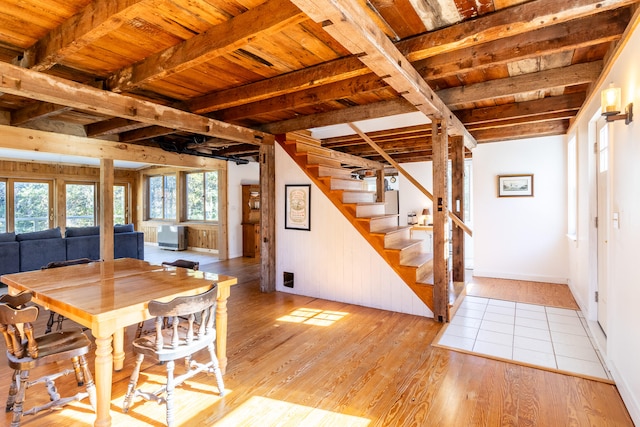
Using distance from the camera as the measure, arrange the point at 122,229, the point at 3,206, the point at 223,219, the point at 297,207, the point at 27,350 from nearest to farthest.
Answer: the point at 27,350
the point at 297,207
the point at 122,229
the point at 223,219
the point at 3,206

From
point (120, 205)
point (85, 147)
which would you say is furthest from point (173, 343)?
point (120, 205)

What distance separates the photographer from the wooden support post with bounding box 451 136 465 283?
4.81m

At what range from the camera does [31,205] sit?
8.64 metres

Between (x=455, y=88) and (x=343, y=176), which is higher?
(x=455, y=88)

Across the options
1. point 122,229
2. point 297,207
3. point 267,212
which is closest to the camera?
point 297,207

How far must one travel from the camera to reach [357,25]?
171 cm

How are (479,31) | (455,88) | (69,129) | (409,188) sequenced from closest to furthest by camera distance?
(479,31), (455,88), (69,129), (409,188)

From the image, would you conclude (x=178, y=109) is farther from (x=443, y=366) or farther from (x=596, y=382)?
(x=596, y=382)

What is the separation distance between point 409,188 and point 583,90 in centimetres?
421

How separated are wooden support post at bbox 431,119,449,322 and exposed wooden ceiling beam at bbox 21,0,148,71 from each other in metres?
2.96

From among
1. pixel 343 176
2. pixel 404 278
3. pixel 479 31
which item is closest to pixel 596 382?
pixel 404 278

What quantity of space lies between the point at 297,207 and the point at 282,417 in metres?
3.10

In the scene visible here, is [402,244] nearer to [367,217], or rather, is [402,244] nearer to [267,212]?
[367,217]

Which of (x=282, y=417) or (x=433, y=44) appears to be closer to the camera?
(x=282, y=417)
